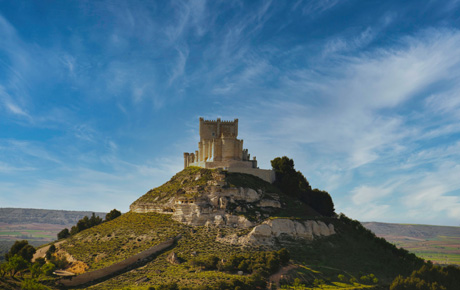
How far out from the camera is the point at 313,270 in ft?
208

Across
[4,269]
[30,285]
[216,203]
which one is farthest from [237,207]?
[4,269]

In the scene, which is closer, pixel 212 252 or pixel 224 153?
pixel 212 252

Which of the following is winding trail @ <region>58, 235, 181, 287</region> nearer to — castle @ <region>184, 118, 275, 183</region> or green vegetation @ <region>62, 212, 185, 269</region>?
green vegetation @ <region>62, 212, 185, 269</region>

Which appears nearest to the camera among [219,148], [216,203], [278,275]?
[278,275]

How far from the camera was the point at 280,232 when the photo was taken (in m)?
71.9

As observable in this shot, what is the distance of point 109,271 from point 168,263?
33.7 ft

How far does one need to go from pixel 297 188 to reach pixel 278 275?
3330 cm

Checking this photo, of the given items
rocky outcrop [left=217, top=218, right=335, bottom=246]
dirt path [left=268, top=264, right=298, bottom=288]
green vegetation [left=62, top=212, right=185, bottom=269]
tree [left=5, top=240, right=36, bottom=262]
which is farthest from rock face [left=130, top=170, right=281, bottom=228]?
tree [left=5, top=240, right=36, bottom=262]

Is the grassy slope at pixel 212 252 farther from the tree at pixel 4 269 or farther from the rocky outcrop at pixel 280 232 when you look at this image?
the tree at pixel 4 269

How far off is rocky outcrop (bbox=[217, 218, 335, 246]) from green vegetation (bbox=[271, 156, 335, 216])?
47.6 ft

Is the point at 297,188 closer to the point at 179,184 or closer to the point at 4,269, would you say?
the point at 179,184

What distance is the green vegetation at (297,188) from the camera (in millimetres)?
90188

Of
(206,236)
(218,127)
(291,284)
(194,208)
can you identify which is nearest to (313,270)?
(291,284)

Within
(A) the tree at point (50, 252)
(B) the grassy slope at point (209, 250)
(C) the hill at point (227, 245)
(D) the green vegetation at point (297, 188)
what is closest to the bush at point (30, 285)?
(C) the hill at point (227, 245)
